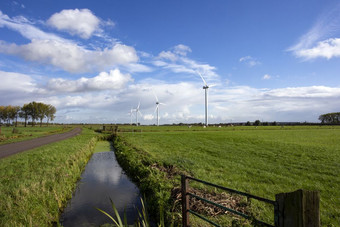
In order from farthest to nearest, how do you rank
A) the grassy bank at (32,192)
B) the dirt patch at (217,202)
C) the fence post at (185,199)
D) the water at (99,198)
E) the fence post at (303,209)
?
the water at (99,198) → the grassy bank at (32,192) → the dirt patch at (217,202) → the fence post at (185,199) → the fence post at (303,209)

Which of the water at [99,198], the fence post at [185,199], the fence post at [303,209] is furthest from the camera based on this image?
the water at [99,198]

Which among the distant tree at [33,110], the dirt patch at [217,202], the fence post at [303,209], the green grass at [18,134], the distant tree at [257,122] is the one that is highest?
the distant tree at [33,110]

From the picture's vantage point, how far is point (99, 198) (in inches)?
460

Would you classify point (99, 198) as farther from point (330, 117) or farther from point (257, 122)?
point (330, 117)

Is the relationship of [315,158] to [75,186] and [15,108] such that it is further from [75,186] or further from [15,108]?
[15,108]

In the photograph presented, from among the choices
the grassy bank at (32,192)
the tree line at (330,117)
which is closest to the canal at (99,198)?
the grassy bank at (32,192)

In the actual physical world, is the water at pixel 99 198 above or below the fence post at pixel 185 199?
below

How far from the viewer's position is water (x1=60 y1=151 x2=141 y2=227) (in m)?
9.09

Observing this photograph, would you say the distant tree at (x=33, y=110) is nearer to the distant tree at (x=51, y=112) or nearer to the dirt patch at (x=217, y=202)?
the distant tree at (x=51, y=112)

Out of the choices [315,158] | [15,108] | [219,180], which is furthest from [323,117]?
[15,108]

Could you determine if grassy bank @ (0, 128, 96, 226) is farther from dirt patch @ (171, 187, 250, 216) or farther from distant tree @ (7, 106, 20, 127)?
distant tree @ (7, 106, 20, 127)

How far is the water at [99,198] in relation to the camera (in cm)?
909

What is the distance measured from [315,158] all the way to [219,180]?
1243 cm

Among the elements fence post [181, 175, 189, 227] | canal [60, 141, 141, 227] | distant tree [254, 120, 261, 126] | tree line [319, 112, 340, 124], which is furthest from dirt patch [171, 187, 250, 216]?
tree line [319, 112, 340, 124]
